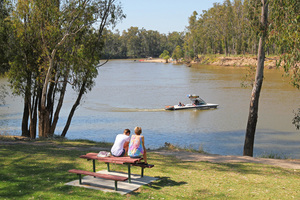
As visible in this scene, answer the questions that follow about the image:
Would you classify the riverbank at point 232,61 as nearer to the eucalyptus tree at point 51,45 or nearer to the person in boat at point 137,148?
the eucalyptus tree at point 51,45

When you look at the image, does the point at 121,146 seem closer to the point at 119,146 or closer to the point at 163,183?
the point at 119,146

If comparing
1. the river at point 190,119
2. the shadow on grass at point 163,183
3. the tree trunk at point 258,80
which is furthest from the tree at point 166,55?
the shadow on grass at point 163,183

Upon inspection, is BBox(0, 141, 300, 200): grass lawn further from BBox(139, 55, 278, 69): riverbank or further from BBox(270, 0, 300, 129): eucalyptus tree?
BBox(139, 55, 278, 69): riverbank

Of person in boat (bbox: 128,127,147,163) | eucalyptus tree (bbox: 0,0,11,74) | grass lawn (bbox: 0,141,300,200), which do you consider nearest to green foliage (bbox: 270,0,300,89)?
grass lawn (bbox: 0,141,300,200)

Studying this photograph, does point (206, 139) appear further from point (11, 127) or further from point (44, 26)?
point (11, 127)

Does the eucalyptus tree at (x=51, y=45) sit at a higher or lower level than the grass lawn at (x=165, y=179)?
higher

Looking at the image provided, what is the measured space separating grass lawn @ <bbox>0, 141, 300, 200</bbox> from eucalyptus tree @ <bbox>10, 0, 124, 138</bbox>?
663 centimetres

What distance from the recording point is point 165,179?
8281 mm

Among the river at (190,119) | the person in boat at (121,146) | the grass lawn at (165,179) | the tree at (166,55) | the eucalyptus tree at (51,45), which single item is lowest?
the river at (190,119)

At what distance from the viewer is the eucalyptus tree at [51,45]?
54.3 ft

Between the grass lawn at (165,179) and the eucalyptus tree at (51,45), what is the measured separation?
6.63m

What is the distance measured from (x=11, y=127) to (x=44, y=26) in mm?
11455

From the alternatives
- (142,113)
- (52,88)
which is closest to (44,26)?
(52,88)

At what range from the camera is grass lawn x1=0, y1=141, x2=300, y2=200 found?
7.19 metres
